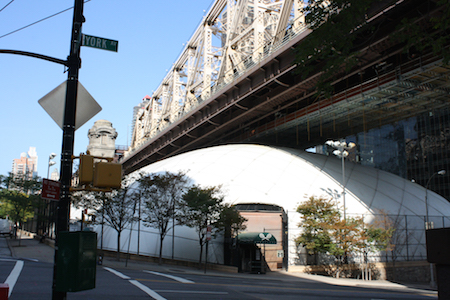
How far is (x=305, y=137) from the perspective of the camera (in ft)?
171

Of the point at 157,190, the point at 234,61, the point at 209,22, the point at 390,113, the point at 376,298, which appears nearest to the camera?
the point at 376,298

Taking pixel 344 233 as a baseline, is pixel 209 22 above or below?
above

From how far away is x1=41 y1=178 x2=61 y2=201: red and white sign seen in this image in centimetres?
665

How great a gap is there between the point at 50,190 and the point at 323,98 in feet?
108

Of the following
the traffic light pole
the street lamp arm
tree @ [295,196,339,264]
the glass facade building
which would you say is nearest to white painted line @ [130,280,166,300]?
the traffic light pole

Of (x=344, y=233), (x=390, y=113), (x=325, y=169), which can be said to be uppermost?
(x=390, y=113)

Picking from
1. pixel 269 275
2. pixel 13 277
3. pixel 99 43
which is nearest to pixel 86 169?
pixel 99 43

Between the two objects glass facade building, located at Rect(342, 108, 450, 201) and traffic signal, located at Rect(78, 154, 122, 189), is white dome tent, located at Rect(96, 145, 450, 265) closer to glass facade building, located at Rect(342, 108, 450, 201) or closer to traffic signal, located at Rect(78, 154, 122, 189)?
traffic signal, located at Rect(78, 154, 122, 189)

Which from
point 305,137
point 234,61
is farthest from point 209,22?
point 305,137

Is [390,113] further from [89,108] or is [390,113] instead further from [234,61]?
[89,108]

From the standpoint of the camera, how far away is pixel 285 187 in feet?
112

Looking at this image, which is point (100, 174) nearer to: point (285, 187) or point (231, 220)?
point (231, 220)

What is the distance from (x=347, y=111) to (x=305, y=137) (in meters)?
14.7

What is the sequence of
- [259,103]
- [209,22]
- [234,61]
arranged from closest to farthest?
[259,103] < [234,61] < [209,22]
